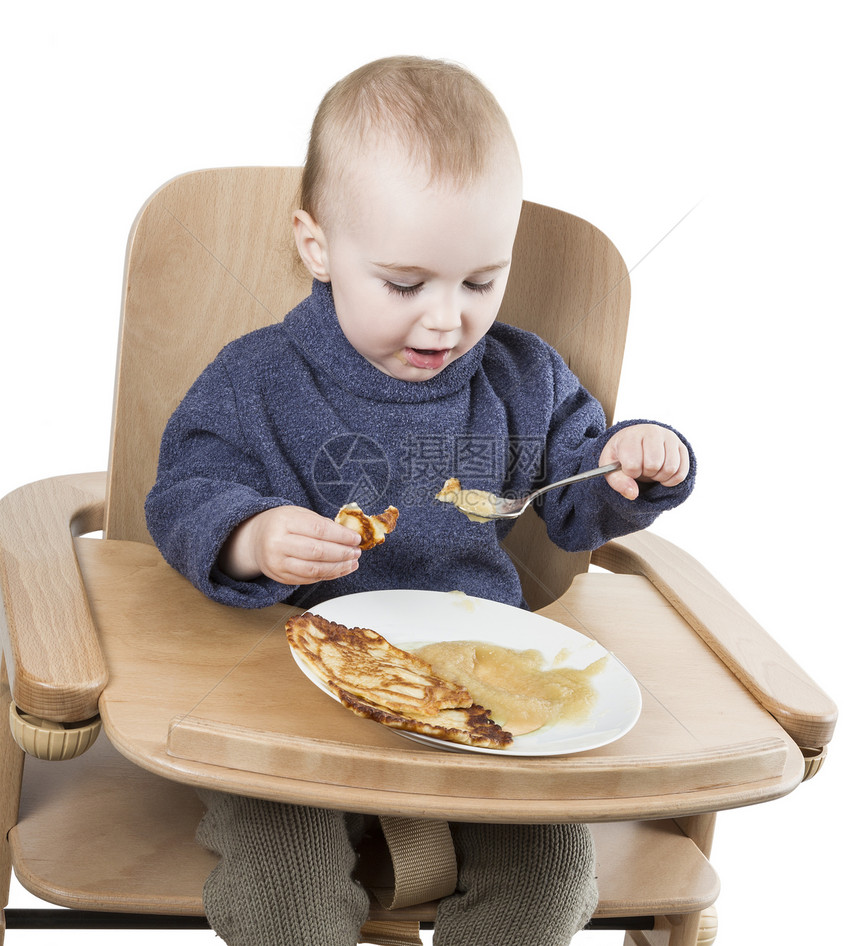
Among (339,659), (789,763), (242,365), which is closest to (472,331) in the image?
(242,365)

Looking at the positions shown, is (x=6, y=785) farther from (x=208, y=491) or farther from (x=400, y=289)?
(x=400, y=289)

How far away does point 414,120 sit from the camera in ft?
3.91

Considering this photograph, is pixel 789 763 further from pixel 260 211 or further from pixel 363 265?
pixel 260 211

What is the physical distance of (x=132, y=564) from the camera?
1.29 meters

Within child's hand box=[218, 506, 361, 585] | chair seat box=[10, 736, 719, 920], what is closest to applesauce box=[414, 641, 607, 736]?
child's hand box=[218, 506, 361, 585]

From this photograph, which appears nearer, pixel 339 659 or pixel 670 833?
pixel 339 659

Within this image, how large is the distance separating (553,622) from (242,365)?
428 millimetres

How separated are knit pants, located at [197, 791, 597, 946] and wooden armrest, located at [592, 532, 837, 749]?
8.5 inches

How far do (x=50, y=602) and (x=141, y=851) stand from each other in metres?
0.26

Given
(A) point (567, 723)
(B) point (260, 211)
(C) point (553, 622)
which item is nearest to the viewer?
(A) point (567, 723)

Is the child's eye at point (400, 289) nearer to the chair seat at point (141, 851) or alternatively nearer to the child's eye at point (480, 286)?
the child's eye at point (480, 286)

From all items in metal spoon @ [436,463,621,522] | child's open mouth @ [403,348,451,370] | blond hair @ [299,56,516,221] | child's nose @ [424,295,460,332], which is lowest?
metal spoon @ [436,463,621,522]

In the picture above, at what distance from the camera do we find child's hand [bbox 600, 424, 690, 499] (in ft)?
4.06

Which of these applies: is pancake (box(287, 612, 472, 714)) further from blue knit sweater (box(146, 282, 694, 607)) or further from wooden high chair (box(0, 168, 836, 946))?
blue knit sweater (box(146, 282, 694, 607))
